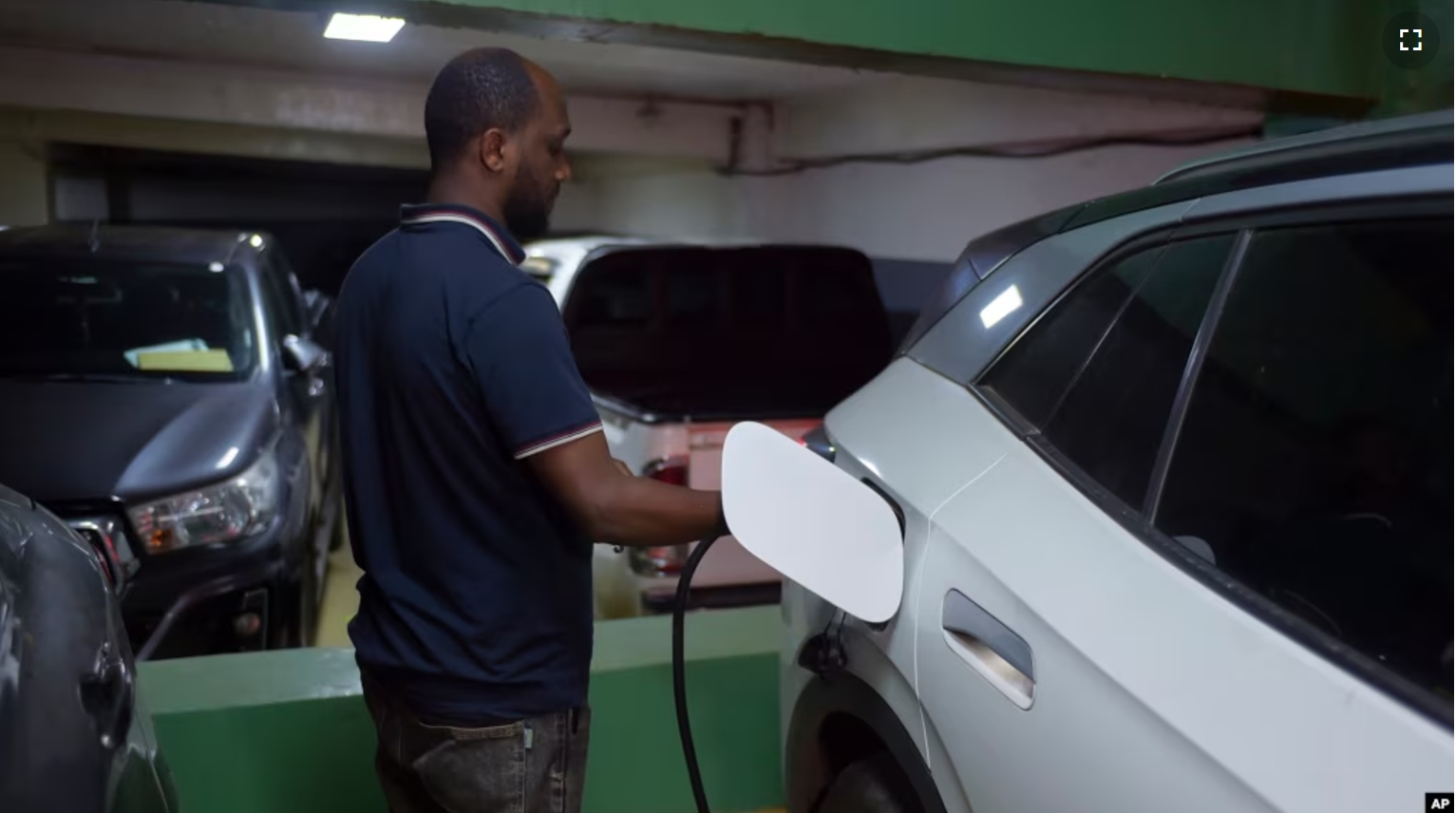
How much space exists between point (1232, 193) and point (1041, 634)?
679 millimetres

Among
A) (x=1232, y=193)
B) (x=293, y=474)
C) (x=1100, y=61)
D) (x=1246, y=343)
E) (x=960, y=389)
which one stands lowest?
(x=293, y=474)

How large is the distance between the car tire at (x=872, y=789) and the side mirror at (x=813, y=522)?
11.2 inches

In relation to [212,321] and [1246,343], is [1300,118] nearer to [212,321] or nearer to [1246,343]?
[1246,343]

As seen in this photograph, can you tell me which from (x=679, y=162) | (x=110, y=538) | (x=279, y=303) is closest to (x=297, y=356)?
(x=279, y=303)

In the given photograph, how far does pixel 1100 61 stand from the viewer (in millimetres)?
3785

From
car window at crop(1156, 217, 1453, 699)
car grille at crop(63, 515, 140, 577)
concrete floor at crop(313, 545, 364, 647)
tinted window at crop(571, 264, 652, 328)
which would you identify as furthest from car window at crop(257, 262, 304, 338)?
car window at crop(1156, 217, 1453, 699)

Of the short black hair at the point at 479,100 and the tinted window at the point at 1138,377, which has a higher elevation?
the short black hair at the point at 479,100

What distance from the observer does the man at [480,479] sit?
1.84 meters

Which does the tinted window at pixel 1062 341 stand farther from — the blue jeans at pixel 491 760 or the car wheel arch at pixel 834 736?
the blue jeans at pixel 491 760

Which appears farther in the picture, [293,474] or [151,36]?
[151,36]

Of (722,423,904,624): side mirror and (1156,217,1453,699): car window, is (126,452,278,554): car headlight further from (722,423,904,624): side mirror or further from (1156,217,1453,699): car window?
(1156,217,1453,699): car window

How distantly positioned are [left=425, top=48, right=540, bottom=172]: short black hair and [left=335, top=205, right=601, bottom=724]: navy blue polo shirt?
0.42ft

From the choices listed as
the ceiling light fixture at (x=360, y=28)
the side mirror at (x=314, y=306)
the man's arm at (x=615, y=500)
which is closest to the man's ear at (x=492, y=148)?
the man's arm at (x=615, y=500)

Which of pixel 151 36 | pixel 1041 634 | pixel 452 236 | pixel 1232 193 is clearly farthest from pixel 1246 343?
pixel 151 36
